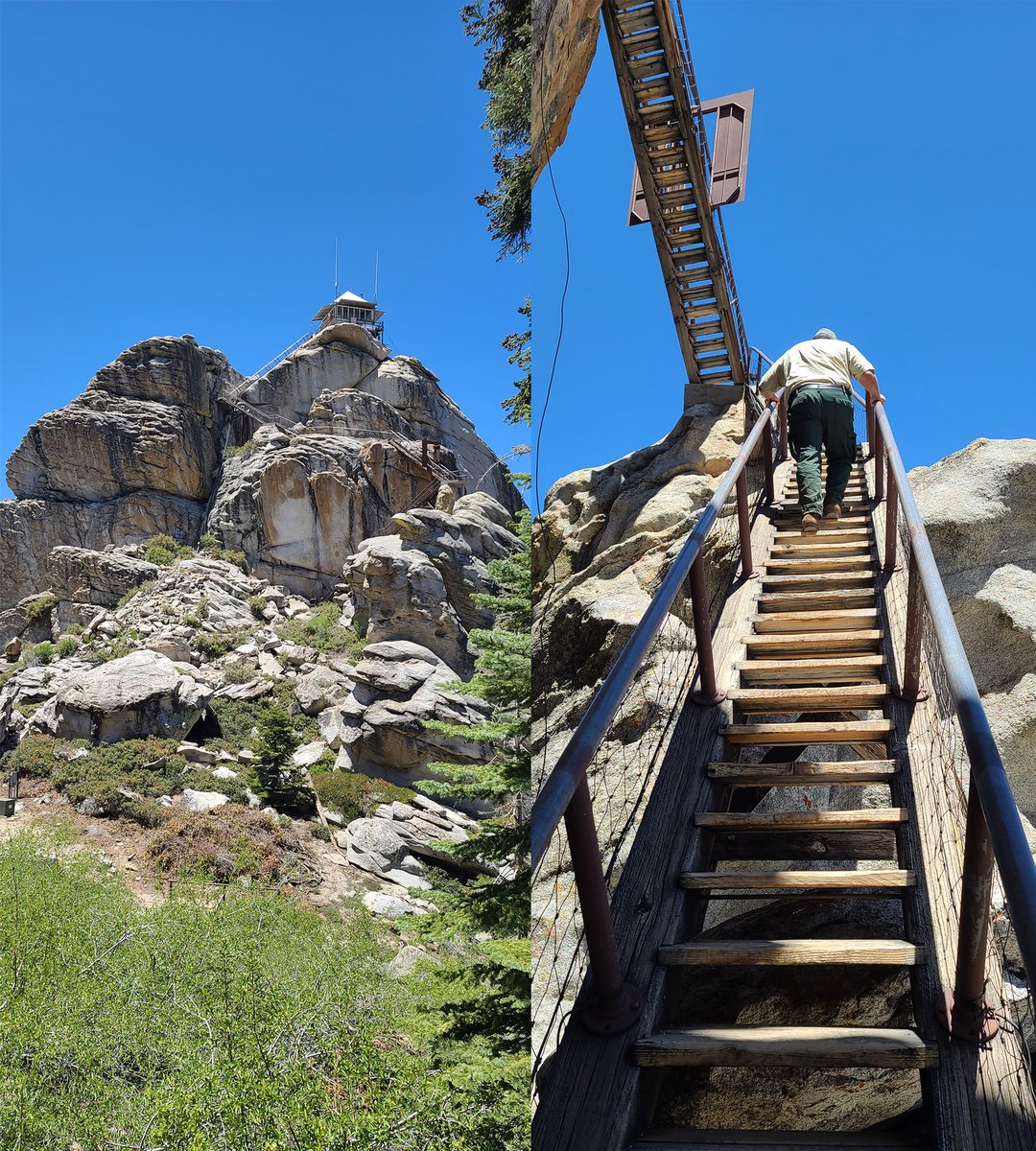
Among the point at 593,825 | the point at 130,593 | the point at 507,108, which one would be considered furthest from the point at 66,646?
the point at 593,825

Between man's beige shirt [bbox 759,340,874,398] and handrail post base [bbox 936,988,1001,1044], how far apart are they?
3.18 meters


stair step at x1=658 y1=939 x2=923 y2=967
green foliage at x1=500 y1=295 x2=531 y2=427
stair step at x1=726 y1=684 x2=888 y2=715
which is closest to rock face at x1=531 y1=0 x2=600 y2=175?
green foliage at x1=500 y1=295 x2=531 y2=427

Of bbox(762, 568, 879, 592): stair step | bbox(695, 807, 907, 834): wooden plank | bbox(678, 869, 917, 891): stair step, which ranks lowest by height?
bbox(678, 869, 917, 891): stair step

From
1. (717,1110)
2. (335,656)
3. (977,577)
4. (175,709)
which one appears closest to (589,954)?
(717,1110)

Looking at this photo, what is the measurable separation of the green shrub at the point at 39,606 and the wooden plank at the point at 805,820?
5.14 meters

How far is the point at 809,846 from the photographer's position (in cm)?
222

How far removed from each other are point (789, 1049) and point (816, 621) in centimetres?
173

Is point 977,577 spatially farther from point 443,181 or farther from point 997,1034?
point 997,1034

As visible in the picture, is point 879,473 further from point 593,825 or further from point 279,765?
point 279,765

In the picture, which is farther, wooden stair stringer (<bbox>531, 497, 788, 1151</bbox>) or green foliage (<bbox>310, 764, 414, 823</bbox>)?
green foliage (<bbox>310, 764, 414, 823</bbox>)

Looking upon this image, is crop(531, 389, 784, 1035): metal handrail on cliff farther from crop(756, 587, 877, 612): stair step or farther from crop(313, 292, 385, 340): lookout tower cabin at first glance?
crop(313, 292, 385, 340): lookout tower cabin

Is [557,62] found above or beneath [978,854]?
above

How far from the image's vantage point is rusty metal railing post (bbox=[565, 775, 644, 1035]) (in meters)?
1.02

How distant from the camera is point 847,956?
48.9 inches
